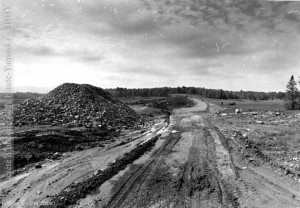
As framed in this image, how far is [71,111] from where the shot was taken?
21.4m

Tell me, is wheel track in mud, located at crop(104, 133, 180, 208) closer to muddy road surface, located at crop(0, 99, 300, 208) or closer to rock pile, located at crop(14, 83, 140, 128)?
muddy road surface, located at crop(0, 99, 300, 208)

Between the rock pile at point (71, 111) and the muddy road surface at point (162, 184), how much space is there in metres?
8.66

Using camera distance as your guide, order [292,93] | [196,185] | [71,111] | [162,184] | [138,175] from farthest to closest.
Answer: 1. [292,93]
2. [71,111]
3. [138,175]
4. [162,184]
5. [196,185]

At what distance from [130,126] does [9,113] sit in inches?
467

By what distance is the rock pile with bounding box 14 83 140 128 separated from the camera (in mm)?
18928

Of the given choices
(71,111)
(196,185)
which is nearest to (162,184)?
(196,185)

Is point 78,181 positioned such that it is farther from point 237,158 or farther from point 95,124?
point 95,124

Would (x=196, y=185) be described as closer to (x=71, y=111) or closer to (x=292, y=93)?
(x=71, y=111)

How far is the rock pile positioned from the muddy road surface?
8659 mm

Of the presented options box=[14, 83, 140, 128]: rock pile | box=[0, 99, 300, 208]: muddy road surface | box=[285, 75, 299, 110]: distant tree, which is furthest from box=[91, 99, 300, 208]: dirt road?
box=[285, 75, 299, 110]: distant tree

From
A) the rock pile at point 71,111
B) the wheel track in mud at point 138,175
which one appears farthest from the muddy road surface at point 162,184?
the rock pile at point 71,111

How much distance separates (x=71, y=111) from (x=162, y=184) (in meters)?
16.3

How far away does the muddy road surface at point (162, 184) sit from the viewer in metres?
6.55

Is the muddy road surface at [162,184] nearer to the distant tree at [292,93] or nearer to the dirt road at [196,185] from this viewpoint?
the dirt road at [196,185]
